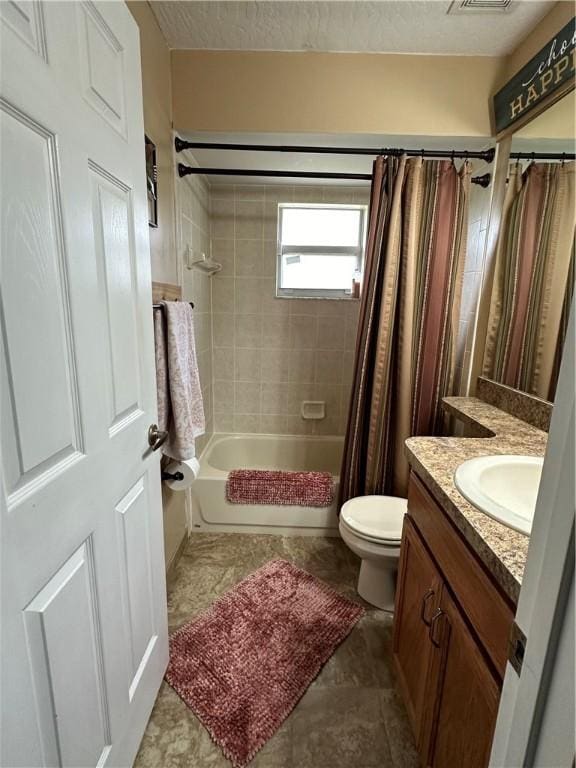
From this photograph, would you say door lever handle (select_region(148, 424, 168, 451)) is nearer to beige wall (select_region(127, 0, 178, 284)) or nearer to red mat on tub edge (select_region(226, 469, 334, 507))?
beige wall (select_region(127, 0, 178, 284))

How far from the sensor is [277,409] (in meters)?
2.86

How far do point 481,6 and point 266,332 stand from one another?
199 centimetres

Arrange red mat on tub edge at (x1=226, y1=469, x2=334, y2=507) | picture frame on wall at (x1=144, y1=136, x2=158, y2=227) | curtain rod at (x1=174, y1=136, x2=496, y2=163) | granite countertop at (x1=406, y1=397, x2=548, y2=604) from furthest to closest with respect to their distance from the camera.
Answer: red mat on tub edge at (x1=226, y1=469, x2=334, y2=507) → curtain rod at (x1=174, y1=136, x2=496, y2=163) → picture frame on wall at (x1=144, y1=136, x2=158, y2=227) → granite countertop at (x1=406, y1=397, x2=548, y2=604)

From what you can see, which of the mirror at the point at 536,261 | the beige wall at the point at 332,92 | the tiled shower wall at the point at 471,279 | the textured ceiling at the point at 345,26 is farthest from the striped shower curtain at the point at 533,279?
the textured ceiling at the point at 345,26

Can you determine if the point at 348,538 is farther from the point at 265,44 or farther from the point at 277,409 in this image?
the point at 265,44

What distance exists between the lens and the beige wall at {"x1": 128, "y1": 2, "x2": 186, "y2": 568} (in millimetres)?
1363

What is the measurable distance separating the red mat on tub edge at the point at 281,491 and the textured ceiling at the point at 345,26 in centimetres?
220

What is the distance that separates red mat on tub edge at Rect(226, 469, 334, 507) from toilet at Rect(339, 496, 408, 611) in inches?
13.5

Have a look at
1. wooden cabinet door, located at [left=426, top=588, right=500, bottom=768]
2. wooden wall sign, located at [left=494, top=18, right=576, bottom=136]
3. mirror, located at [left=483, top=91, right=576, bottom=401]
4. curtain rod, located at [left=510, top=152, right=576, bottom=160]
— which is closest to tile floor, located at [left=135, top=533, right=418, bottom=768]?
wooden cabinet door, located at [left=426, top=588, right=500, bottom=768]

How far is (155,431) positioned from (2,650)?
0.65 metres

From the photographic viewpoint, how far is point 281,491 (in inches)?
83.8

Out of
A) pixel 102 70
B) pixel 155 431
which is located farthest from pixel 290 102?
pixel 155 431

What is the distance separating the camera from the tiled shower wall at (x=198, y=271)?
193cm

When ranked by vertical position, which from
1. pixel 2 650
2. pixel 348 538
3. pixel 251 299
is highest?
pixel 251 299
